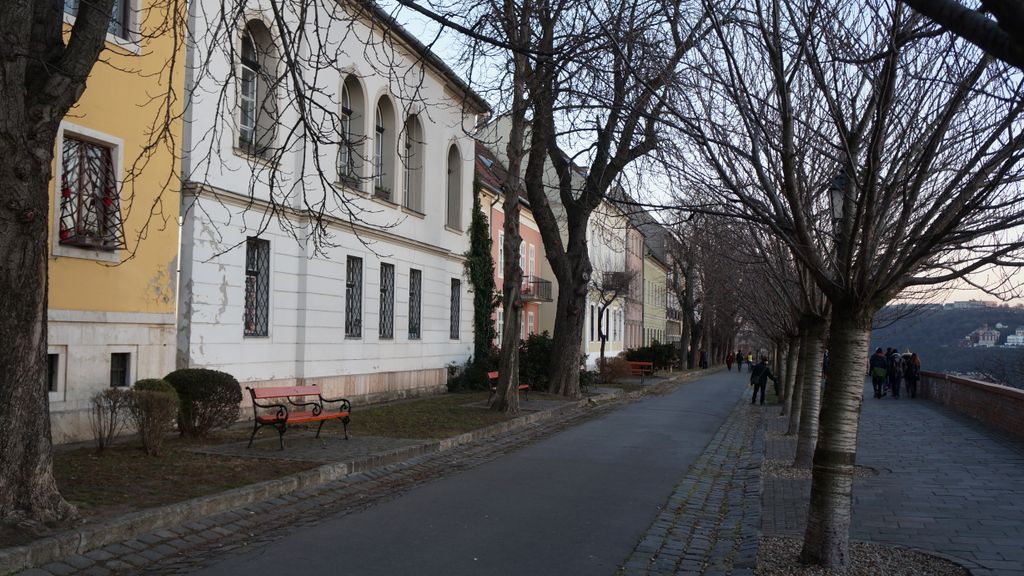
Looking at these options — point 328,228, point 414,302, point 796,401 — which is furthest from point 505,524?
point 414,302

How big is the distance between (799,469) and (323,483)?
6.27m

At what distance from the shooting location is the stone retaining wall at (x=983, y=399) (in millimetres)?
16453

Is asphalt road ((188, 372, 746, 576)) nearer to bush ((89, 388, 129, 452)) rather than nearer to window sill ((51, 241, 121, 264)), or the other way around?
bush ((89, 388, 129, 452))

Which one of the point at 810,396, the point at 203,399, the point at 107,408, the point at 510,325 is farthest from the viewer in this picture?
the point at 510,325

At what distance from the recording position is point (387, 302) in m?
23.1

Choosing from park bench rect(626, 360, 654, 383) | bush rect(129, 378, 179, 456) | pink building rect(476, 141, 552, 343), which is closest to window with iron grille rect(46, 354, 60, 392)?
bush rect(129, 378, 179, 456)

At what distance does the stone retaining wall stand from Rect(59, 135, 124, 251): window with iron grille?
1563 centimetres

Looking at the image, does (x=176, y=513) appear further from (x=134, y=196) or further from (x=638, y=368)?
(x=638, y=368)

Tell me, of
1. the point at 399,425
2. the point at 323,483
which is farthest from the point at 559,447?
the point at 323,483

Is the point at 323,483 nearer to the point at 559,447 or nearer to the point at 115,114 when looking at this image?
the point at 559,447

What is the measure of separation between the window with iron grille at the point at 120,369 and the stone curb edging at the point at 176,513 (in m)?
4.55

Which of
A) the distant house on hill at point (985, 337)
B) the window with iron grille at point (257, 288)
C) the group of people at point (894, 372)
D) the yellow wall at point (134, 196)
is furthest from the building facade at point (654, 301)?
the yellow wall at point (134, 196)

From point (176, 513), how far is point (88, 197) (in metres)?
6.89

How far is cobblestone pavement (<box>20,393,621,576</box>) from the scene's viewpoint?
21.7ft
